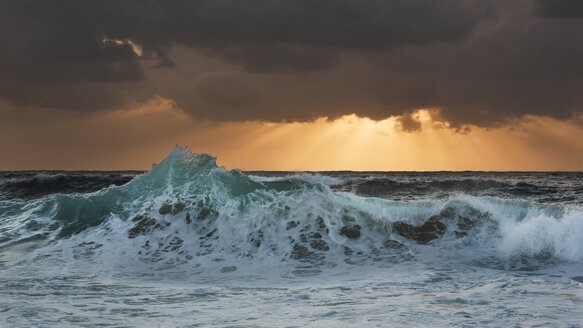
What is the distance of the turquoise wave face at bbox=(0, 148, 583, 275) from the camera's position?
388 inches

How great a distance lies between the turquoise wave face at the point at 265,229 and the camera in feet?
32.3

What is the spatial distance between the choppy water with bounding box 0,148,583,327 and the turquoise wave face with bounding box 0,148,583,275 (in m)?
0.05

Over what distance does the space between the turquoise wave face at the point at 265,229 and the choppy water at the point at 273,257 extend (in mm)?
47

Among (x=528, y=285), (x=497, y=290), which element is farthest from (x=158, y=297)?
(x=528, y=285)

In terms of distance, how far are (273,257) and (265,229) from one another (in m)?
1.39

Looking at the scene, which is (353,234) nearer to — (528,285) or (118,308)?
(528,285)

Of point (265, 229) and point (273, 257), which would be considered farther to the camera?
point (265, 229)

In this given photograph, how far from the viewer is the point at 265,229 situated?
1127 cm

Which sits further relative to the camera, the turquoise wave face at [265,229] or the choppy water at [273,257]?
the turquoise wave face at [265,229]

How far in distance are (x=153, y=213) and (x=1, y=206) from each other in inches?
231

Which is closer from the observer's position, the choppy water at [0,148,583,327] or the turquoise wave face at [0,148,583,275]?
the choppy water at [0,148,583,327]

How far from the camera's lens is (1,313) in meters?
5.63

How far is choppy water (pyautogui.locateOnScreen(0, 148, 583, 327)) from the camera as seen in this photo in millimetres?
5891

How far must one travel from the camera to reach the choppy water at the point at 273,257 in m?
5.89
